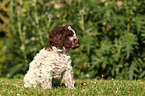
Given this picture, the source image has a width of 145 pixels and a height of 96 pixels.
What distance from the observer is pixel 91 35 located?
21.8ft

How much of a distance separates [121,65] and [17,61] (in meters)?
3.19

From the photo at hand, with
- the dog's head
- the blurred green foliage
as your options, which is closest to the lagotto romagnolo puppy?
the dog's head

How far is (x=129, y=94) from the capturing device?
4.14m

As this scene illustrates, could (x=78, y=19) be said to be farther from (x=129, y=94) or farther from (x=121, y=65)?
(x=129, y=94)

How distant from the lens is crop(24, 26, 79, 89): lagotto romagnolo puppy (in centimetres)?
407

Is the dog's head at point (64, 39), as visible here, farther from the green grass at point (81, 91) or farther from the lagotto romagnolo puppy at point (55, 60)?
the green grass at point (81, 91)

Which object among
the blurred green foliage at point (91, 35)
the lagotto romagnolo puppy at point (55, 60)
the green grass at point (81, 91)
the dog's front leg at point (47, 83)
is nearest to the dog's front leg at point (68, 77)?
the lagotto romagnolo puppy at point (55, 60)

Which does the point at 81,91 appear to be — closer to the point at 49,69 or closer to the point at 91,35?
the point at 49,69

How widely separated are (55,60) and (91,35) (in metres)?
2.75

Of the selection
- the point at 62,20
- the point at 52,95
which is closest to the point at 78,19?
the point at 62,20

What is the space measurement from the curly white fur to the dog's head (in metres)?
0.12

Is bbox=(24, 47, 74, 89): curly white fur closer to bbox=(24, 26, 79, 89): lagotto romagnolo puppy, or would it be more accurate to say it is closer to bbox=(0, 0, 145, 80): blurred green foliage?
bbox=(24, 26, 79, 89): lagotto romagnolo puppy

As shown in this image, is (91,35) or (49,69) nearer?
(49,69)

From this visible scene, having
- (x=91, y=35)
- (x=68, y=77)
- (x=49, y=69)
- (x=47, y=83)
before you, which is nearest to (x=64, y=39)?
(x=49, y=69)
